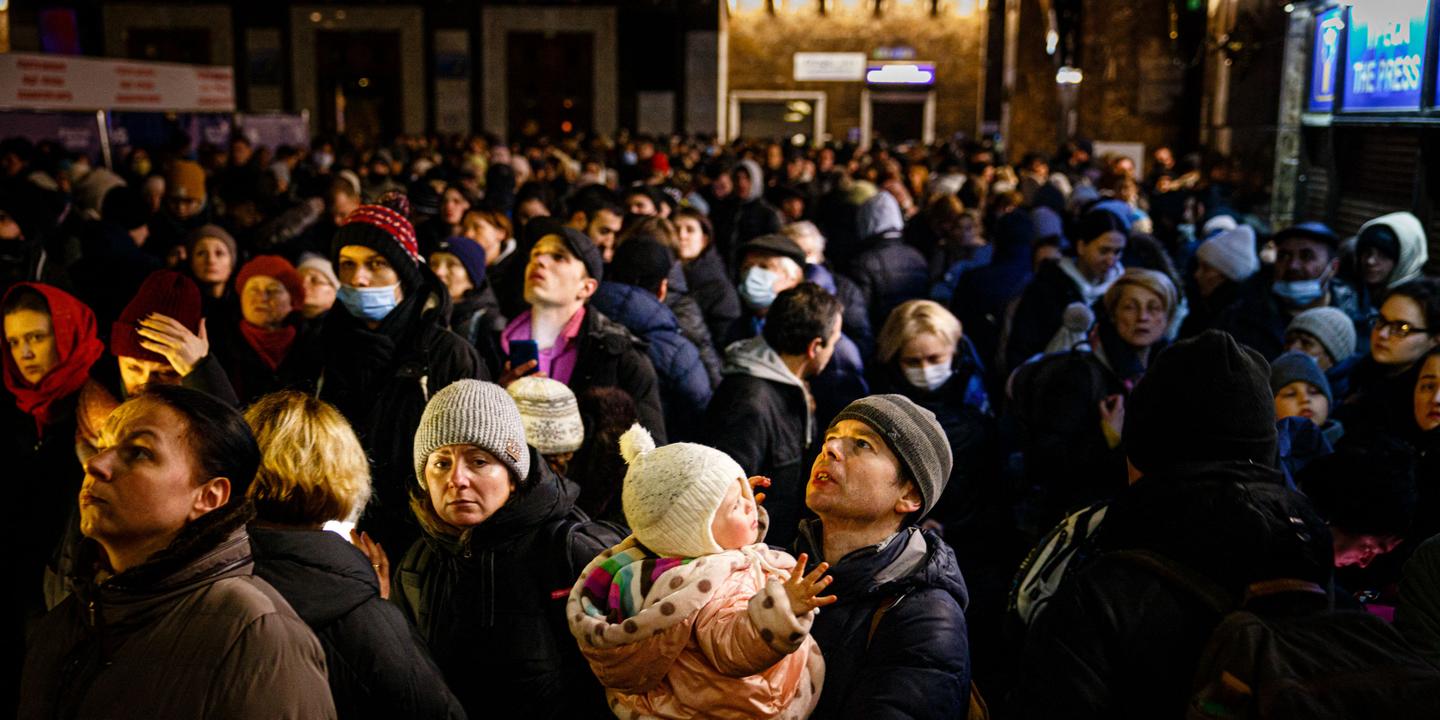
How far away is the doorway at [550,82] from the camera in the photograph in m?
33.2

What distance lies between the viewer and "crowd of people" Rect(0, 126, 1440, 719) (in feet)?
7.04

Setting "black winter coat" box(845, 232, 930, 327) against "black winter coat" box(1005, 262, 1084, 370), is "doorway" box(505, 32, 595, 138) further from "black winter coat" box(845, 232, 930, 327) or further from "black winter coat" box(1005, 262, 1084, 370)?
"black winter coat" box(1005, 262, 1084, 370)

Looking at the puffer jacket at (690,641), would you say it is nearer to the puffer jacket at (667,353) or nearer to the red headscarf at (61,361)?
the puffer jacket at (667,353)

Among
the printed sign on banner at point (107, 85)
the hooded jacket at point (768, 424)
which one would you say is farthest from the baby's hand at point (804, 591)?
the printed sign on banner at point (107, 85)

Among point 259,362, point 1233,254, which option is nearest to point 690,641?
point 259,362

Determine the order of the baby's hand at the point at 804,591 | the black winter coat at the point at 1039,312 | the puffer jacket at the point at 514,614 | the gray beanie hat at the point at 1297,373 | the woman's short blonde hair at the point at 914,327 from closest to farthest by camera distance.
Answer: the baby's hand at the point at 804,591
the puffer jacket at the point at 514,614
the gray beanie hat at the point at 1297,373
the woman's short blonde hair at the point at 914,327
the black winter coat at the point at 1039,312

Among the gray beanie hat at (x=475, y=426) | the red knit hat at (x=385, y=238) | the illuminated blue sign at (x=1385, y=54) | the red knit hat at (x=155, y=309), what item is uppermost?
the illuminated blue sign at (x=1385, y=54)

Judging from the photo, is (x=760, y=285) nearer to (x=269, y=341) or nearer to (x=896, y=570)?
(x=269, y=341)

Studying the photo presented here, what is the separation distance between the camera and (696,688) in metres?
2.25

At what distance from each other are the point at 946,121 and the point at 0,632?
30.2 metres

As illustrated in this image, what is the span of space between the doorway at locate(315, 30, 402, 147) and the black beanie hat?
1280 inches

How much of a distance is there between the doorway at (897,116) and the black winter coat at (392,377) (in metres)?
29.0

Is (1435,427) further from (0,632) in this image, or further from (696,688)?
(0,632)

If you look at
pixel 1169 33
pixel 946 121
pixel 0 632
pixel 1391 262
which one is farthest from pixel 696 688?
pixel 946 121
